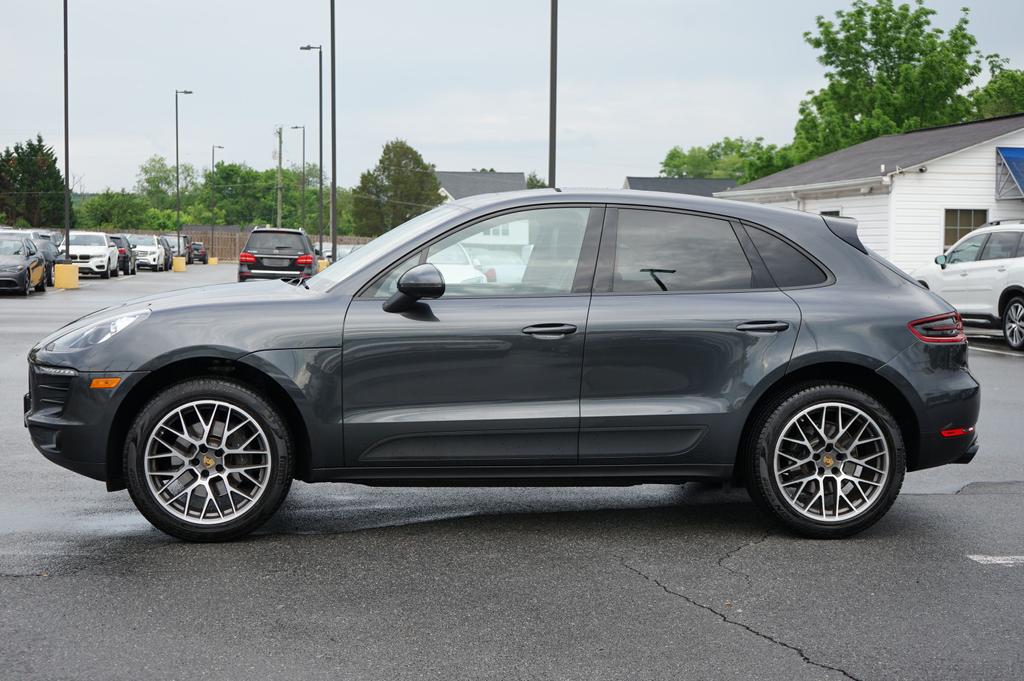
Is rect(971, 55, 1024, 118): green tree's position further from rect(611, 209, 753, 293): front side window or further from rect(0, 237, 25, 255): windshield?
rect(611, 209, 753, 293): front side window

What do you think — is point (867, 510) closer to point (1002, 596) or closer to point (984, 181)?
point (1002, 596)

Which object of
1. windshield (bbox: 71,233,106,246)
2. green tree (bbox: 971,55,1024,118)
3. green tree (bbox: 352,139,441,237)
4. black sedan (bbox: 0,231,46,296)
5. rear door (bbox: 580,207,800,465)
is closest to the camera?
rear door (bbox: 580,207,800,465)

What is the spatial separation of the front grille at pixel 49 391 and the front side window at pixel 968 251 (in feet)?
52.3

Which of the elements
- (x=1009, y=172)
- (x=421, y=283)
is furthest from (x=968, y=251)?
(x=421, y=283)

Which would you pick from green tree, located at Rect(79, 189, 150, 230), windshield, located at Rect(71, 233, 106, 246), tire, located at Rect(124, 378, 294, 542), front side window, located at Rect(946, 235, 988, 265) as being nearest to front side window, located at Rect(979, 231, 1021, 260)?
front side window, located at Rect(946, 235, 988, 265)

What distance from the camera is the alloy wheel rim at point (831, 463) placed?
19.0 ft

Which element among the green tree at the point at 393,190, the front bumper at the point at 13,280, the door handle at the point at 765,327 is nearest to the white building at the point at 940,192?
the front bumper at the point at 13,280

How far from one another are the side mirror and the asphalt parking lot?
1203 millimetres

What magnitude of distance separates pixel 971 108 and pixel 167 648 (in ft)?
178

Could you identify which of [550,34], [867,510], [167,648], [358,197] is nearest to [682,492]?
[867,510]

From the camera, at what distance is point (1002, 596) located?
4930 mm

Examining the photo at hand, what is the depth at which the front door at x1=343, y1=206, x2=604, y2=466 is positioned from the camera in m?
5.54

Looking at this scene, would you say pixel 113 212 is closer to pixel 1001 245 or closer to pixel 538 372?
pixel 1001 245

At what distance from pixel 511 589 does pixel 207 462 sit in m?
1.62
